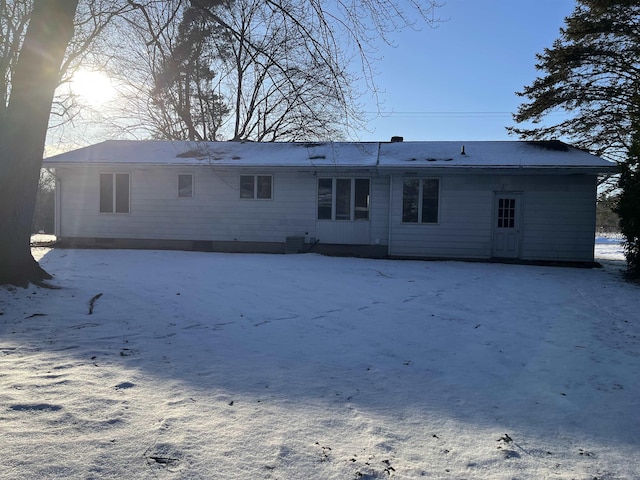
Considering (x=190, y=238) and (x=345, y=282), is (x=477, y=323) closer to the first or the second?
(x=345, y=282)

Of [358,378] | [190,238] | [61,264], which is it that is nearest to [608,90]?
[190,238]

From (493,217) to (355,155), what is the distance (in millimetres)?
5002

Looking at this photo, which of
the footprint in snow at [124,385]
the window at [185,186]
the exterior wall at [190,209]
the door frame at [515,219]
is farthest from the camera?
the window at [185,186]

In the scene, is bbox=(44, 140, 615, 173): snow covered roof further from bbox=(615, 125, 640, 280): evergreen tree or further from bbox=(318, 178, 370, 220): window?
bbox=(615, 125, 640, 280): evergreen tree

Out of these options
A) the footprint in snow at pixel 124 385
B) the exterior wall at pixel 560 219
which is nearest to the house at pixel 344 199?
the exterior wall at pixel 560 219

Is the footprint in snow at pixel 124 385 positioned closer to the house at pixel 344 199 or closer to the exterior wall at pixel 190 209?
the house at pixel 344 199

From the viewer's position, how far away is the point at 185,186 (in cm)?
1551

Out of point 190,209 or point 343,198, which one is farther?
point 190,209

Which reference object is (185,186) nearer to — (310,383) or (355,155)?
(355,155)

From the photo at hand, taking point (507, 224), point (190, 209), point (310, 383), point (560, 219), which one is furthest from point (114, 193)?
point (560, 219)

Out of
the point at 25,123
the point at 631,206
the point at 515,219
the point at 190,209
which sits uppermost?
the point at 25,123

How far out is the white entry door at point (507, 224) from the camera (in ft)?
45.2

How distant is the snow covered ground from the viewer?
8.75 feet

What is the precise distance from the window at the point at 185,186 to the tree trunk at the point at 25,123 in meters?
8.32
